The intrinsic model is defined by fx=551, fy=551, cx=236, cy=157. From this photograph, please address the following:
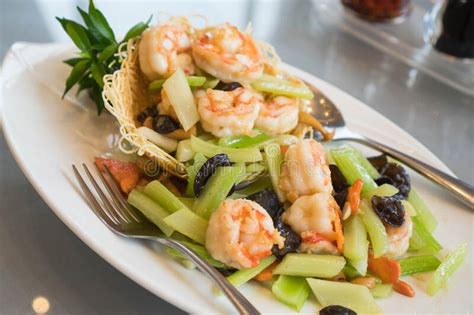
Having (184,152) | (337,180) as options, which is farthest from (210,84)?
(337,180)

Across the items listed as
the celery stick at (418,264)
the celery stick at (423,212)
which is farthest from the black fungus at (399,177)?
the celery stick at (418,264)

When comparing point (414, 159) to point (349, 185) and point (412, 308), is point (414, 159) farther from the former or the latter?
point (412, 308)

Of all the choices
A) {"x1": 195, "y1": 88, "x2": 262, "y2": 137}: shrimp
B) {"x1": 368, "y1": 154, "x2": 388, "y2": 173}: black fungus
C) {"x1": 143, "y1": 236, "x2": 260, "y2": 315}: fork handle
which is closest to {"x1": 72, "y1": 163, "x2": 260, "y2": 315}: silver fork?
{"x1": 143, "y1": 236, "x2": 260, "y2": 315}: fork handle

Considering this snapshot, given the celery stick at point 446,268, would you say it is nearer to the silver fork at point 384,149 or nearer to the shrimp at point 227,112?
the silver fork at point 384,149

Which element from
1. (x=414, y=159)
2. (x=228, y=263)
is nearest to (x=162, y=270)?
(x=228, y=263)

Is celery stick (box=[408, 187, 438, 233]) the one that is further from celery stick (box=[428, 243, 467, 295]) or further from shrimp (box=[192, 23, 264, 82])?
shrimp (box=[192, 23, 264, 82])
